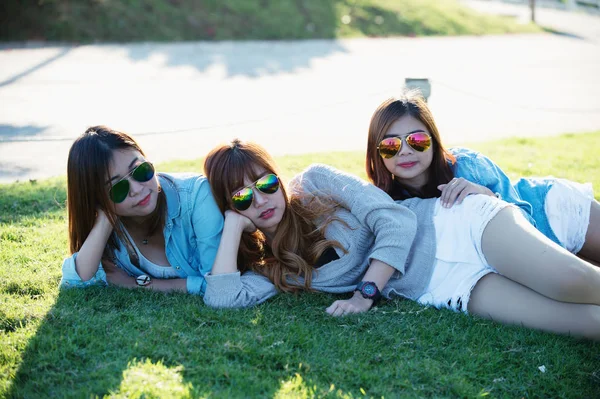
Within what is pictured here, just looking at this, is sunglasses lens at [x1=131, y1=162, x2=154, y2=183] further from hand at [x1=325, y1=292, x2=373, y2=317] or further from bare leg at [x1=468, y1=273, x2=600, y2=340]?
bare leg at [x1=468, y1=273, x2=600, y2=340]

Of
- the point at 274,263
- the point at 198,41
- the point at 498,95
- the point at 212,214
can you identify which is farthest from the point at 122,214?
the point at 198,41

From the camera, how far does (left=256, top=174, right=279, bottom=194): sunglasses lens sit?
12.5 feet

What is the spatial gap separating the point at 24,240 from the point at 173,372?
2.59m

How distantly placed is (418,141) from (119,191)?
76.6 inches

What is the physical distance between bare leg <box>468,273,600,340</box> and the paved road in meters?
3.54

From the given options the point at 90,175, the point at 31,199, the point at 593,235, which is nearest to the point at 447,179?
the point at 593,235

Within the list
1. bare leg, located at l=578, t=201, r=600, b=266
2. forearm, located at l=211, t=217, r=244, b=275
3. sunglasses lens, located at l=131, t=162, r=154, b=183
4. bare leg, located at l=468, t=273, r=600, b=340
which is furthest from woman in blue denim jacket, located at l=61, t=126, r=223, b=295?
bare leg, located at l=578, t=201, r=600, b=266

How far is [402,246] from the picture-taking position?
3809 mm

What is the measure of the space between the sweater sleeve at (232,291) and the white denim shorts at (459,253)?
103 centimetres

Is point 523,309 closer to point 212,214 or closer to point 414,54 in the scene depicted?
point 212,214

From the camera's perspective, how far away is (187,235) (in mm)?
4086

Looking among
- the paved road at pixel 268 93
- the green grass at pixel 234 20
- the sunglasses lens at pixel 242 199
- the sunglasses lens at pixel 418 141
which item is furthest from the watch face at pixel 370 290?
the green grass at pixel 234 20

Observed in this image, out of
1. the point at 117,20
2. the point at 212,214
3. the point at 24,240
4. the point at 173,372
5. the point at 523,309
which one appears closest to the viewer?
the point at 173,372

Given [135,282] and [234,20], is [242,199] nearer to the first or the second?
[135,282]
